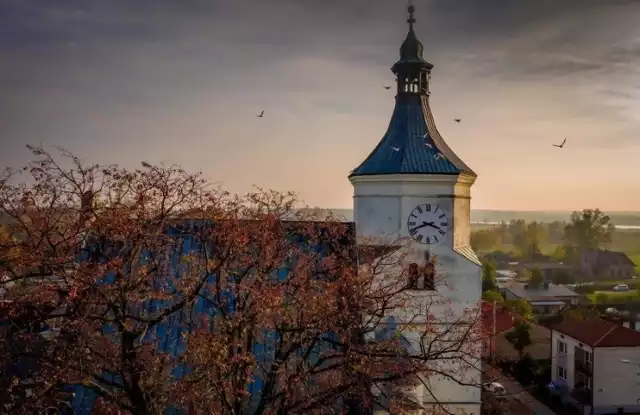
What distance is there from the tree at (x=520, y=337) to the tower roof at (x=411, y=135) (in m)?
13.2

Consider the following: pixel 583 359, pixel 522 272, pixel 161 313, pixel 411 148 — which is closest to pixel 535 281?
pixel 522 272

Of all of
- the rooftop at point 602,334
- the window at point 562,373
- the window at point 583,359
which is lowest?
the window at point 562,373

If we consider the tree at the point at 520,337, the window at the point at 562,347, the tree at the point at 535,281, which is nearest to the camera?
the window at the point at 562,347

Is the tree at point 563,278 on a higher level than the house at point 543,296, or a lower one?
higher

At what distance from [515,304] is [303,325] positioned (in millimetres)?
30391

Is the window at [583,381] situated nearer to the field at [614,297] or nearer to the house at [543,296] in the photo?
the house at [543,296]

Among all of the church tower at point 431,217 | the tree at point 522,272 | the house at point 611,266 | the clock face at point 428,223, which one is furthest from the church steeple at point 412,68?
the tree at point 522,272

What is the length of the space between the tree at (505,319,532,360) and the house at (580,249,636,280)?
89.6 feet

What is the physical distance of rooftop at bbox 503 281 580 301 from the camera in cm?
4269

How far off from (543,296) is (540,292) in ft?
3.24

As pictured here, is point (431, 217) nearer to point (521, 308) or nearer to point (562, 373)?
point (562, 373)

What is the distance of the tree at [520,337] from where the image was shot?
27891mm

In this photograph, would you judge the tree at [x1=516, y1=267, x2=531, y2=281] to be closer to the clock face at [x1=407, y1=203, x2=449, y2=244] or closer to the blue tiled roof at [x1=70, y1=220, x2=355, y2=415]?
the clock face at [x1=407, y1=203, x2=449, y2=244]

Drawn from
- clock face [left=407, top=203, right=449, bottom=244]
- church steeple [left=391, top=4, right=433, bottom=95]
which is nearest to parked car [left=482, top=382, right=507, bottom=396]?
clock face [left=407, top=203, right=449, bottom=244]
